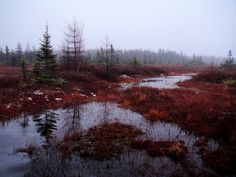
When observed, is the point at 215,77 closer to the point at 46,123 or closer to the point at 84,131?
the point at 84,131

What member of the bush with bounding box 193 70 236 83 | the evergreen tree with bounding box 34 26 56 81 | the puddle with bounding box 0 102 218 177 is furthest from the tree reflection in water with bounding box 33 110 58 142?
the bush with bounding box 193 70 236 83

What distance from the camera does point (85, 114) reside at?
52.6 ft

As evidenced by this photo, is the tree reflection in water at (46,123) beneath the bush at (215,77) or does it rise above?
beneath

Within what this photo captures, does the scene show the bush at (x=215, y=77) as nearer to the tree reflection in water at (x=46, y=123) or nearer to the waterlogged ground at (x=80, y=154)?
the waterlogged ground at (x=80, y=154)

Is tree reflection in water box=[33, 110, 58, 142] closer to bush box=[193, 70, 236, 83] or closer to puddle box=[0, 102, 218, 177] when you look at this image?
puddle box=[0, 102, 218, 177]

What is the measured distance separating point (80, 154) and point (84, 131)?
2.87 meters

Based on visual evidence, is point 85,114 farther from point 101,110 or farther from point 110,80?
point 110,80

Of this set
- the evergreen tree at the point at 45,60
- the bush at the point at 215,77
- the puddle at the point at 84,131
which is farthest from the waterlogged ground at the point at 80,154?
the bush at the point at 215,77

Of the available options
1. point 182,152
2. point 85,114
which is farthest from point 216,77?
point 182,152

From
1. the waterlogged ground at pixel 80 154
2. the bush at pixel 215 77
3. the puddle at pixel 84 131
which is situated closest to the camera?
the waterlogged ground at pixel 80 154

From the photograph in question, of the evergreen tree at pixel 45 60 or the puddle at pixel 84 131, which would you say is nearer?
the puddle at pixel 84 131

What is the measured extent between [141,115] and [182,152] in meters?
6.78

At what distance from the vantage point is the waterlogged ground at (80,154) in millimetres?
8023

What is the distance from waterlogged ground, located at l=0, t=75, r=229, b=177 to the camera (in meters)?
8.02
